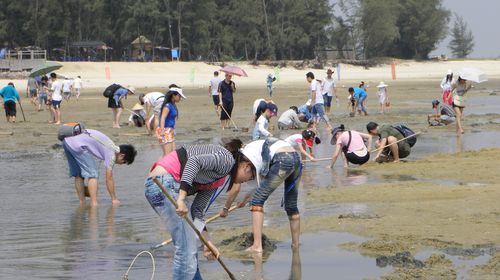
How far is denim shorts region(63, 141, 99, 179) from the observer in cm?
1287

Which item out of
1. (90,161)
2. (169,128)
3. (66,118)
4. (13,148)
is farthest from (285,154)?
(66,118)

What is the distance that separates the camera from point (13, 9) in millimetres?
78750

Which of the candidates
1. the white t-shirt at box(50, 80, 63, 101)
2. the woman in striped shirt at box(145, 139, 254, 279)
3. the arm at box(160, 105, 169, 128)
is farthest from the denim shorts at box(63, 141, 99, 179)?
the white t-shirt at box(50, 80, 63, 101)

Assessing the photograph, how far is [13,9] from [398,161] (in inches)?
2621

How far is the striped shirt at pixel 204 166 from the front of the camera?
24.0 ft

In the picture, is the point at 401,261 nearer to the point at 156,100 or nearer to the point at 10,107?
the point at 156,100

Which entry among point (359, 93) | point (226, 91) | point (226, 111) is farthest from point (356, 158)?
point (359, 93)

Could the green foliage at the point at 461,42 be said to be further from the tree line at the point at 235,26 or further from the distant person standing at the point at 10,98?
the distant person standing at the point at 10,98

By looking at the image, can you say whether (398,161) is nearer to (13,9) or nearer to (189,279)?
(189,279)

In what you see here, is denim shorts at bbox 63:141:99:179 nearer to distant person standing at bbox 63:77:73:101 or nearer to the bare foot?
the bare foot

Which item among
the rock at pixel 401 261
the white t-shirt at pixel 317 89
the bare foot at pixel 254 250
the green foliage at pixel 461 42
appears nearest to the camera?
the rock at pixel 401 261

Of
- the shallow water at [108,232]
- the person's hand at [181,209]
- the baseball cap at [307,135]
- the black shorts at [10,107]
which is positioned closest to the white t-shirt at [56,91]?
the black shorts at [10,107]

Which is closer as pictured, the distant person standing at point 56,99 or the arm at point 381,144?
the arm at point 381,144

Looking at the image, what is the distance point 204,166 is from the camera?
24.1 feet
